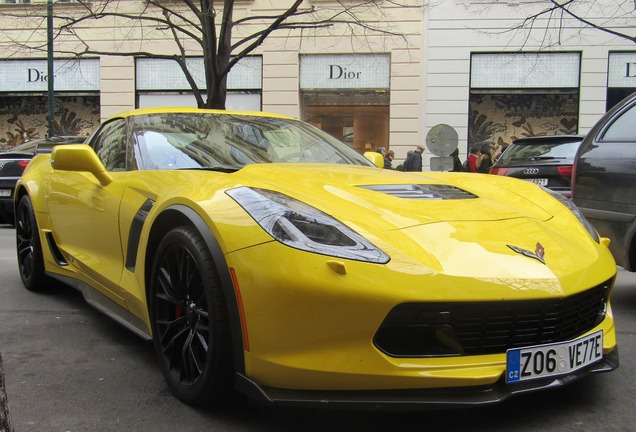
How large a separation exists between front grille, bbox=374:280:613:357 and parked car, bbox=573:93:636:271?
91.5 inches

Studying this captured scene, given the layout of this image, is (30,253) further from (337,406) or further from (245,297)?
(337,406)

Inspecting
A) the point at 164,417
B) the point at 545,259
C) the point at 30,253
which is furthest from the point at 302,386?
the point at 30,253

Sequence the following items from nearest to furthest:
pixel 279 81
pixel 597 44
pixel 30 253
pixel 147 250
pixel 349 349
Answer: pixel 349 349 < pixel 147 250 < pixel 30 253 < pixel 597 44 < pixel 279 81

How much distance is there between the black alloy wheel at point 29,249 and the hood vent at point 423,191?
3075 mm

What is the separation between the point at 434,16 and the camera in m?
16.0

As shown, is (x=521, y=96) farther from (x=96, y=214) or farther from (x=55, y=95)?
(x=96, y=214)

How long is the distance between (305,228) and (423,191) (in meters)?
0.86

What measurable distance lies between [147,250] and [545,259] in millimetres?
1802

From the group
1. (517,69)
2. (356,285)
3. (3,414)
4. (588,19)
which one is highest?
(588,19)

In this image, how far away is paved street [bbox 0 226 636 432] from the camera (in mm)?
2359

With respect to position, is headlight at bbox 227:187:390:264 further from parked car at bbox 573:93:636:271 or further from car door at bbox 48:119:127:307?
parked car at bbox 573:93:636:271

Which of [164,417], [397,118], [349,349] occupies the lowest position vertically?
[164,417]

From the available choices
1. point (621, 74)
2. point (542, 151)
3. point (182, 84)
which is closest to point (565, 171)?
point (542, 151)

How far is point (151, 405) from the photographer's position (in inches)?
103
